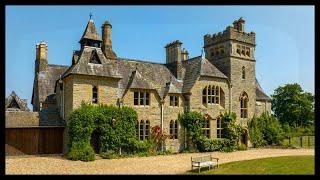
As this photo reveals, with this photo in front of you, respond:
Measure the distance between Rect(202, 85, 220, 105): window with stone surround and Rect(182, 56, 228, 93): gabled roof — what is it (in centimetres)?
123

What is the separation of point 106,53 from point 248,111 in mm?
15471

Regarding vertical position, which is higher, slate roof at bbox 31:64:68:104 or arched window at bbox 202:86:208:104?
slate roof at bbox 31:64:68:104

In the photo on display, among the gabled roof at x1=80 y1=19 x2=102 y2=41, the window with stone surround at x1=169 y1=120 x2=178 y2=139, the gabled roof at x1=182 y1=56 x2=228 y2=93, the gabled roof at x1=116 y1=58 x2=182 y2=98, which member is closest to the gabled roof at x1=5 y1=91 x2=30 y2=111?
the gabled roof at x1=80 y1=19 x2=102 y2=41

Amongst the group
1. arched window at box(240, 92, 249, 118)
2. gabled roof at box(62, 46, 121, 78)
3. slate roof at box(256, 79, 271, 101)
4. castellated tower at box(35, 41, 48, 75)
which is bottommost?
arched window at box(240, 92, 249, 118)

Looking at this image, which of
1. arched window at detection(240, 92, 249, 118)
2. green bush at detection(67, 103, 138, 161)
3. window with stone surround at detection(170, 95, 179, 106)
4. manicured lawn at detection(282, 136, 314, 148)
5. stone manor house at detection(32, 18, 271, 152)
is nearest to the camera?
green bush at detection(67, 103, 138, 161)

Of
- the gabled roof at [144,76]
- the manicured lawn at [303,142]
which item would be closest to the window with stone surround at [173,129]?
the gabled roof at [144,76]

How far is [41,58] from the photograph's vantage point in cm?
3553

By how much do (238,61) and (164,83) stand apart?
841cm

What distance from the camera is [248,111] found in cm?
3631

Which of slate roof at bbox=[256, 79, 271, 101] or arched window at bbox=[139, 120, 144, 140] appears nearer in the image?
arched window at bbox=[139, 120, 144, 140]

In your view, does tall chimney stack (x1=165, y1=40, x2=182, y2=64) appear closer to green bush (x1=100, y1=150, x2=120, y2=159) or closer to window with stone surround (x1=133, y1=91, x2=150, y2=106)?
window with stone surround (x1=133, y1=91, x2=150, y2=106)

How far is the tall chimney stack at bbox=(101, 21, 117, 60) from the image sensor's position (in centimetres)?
3130

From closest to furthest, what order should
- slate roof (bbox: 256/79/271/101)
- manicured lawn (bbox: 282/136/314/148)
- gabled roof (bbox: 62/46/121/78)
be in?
1. gabled roof (bbox: 62/46/121/78)
2. manicured lawn (bbox: 282/136/314/148)
3. slate roof (bbox: 256/79/271/101)
